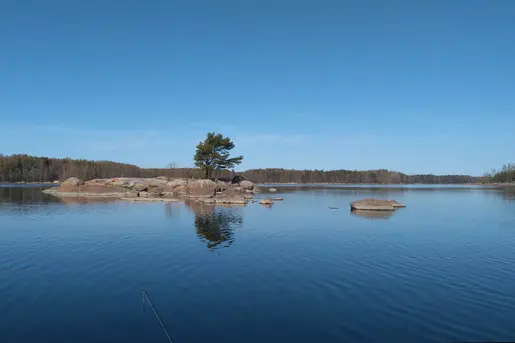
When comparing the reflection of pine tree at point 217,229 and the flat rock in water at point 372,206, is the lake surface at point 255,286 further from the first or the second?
the flat rock in water at point 372,206

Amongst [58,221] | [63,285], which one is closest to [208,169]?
[58,221]

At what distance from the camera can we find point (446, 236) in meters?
27.5

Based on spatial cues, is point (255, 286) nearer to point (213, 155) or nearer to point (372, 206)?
point (372, 206)

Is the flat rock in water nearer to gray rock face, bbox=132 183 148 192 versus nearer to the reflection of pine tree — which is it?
the reflection of pine tree

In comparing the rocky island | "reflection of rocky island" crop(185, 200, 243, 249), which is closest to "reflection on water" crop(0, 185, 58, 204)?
the rocky island

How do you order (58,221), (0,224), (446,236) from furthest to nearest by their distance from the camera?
(58,221) < (0,224) < (446,236)

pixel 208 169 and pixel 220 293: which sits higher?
pixel 208 169

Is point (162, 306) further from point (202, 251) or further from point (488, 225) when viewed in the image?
point (488, 225)

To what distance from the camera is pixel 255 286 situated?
1438cm

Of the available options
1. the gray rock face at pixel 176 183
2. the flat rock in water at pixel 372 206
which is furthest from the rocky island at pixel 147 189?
the flat rock in water at pixel 372 206

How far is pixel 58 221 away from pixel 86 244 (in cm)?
1353

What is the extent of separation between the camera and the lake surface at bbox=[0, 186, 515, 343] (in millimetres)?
10266

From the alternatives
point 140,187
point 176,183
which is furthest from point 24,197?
point 176,183

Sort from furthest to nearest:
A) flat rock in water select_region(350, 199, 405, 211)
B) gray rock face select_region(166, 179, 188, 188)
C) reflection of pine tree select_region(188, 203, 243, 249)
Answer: gray rock face select_region(166, 179, 188, 188)
flat rock in water select_region(350, 199, 405, 211)
reflection of pine tree select_region(188, 203, 243, 249)
